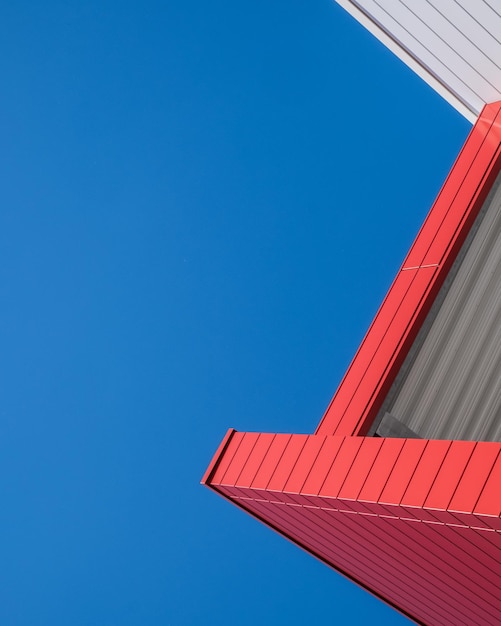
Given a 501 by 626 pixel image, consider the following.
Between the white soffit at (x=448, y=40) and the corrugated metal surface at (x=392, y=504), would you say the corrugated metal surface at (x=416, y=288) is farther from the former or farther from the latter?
the corrugated metal surface at (x=392, y=504)

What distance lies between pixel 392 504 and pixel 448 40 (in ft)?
24.9

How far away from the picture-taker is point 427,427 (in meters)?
10.9

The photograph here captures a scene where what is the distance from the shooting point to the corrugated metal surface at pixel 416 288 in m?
11.1

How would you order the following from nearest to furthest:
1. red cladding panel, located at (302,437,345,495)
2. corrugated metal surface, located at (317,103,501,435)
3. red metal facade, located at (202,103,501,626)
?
red metal facade, located at (202,103,501,626), red cladding panel, located at (302,437,345,495), corrugated metal surface, located at (317,103,501,435)

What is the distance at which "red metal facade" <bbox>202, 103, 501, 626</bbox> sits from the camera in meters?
7.28

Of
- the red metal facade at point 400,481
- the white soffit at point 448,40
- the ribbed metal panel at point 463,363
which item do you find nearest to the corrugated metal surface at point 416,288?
the red metal facade at point 400,481

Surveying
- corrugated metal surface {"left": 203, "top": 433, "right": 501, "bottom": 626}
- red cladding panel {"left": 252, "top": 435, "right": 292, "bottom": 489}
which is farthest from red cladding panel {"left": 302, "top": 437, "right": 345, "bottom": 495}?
red cladding panel {"left": 252, "top": 435, "right": 292, "bottom": 489}

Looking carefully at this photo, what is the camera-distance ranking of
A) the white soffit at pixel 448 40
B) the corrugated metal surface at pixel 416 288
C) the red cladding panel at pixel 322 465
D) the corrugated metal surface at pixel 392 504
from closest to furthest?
1. the corrugated metal surface at pixel 392 504
2. the red cladding panel at pixel 322 465
3. the corrugated metal surface at pixel 416 288
4. the white soffit at pixel 448 40

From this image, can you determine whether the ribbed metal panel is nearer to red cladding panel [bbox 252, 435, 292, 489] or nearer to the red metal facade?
the red metal facade

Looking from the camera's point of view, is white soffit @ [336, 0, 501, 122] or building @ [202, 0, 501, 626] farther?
white soffit @ [336, 0, 501, 122]

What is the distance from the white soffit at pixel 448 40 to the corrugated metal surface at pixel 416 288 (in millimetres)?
585

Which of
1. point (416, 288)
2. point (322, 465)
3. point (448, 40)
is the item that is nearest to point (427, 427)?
point (416, 288)

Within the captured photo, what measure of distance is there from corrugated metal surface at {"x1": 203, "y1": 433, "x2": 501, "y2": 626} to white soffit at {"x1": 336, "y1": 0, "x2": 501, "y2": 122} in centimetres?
600

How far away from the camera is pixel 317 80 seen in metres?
21.7
